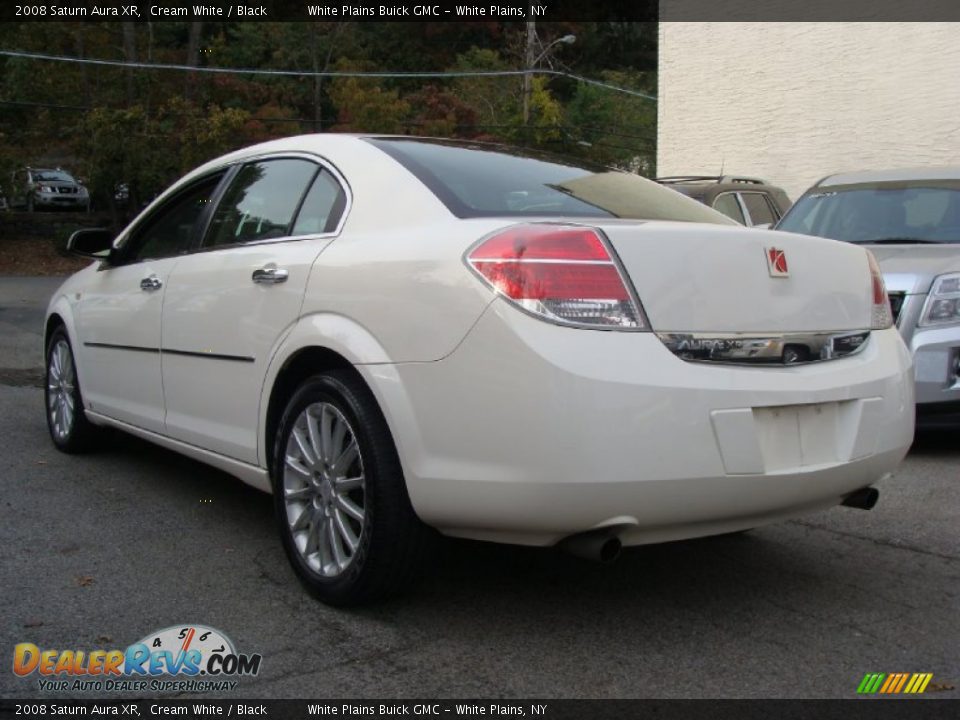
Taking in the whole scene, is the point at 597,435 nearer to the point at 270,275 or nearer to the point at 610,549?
the point at 610,549

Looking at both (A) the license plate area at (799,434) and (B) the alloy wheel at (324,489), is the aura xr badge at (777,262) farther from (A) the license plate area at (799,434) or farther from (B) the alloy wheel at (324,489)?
(B) the alloy wheel at (324,489)

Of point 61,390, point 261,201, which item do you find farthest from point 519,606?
point 61,390

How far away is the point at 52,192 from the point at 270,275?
32.3 meters

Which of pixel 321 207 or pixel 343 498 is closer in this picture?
pixel 343 498

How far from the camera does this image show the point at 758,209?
10.8 metres

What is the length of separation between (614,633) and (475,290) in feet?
3.82

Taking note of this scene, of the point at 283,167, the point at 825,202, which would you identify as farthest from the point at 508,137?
the point at 283,167

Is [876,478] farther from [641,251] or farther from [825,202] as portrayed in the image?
[825,202]

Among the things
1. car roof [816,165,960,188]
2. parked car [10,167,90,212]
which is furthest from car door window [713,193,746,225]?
parked car [10,167,90,212]

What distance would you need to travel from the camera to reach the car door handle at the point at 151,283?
4576 millimetres

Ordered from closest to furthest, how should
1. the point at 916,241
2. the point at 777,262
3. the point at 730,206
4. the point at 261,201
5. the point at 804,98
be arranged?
the point at 777,262 < the point at 261,201 < the point at 916,241 < the point at 730,206 < the point at 804,98

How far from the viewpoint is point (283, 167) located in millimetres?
4184
